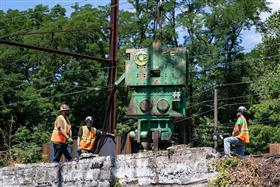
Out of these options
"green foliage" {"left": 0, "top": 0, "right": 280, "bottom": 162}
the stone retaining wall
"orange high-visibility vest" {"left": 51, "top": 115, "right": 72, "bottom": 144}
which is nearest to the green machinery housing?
the stone retaining wall

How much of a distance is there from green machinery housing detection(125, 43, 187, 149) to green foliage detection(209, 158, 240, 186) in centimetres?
227

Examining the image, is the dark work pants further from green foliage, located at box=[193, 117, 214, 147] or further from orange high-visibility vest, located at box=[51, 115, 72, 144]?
green foliage, located at box=[193, 117, 214, 147]

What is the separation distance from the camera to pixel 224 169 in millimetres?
9250

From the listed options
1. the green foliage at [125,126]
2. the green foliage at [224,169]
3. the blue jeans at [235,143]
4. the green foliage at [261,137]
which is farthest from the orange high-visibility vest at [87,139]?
the green foliage at [261,137]

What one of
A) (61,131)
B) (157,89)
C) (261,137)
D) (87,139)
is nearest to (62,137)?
(61,131)

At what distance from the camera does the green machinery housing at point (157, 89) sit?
37.8 feet

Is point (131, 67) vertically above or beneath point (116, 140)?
above

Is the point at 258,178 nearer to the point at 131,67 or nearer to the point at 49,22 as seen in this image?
the point at 131,67

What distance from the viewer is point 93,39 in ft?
128

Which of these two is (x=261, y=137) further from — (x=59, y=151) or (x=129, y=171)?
(x=129, y=171)

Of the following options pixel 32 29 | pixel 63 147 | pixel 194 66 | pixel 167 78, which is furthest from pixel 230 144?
pixel 32 29

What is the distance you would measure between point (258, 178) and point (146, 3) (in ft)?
110

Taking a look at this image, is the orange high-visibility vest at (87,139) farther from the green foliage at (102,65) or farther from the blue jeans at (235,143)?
the green foliage at (102,65)

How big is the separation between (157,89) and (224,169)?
2.84m
